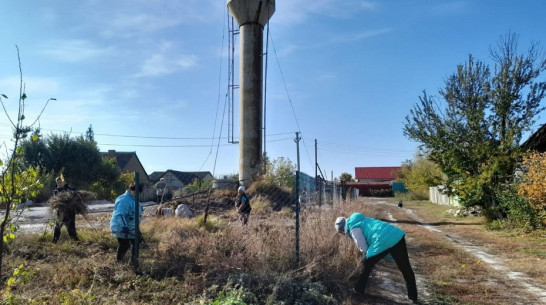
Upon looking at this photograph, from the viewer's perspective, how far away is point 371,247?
5754mm

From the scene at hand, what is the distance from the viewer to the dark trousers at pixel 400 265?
5.76 meters

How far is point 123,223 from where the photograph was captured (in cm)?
655

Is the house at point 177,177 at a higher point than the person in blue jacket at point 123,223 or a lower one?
higher

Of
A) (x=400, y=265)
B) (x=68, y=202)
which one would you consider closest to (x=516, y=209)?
(x=400, y=265)

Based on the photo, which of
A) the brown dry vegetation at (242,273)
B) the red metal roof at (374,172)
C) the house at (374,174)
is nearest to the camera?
the brown dry vegetation at (242,273)

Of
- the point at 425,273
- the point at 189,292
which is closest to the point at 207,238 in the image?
the point at 189,292

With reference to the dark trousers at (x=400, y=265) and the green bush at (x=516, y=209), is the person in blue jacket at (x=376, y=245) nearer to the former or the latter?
the dark trousers at (x=400, y=265)

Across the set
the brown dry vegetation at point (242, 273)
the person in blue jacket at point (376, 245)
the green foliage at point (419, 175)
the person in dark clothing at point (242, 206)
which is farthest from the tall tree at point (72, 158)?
the person in blue jacket at point (376, 245)

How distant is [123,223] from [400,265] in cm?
422

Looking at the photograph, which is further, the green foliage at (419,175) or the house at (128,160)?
the house at (128,160)

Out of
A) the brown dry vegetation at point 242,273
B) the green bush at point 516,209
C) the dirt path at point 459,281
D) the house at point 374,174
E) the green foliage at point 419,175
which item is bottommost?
the dirt path at point 459,281

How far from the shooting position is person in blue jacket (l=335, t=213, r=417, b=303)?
573 cm

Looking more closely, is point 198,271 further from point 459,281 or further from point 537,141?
point 537,141

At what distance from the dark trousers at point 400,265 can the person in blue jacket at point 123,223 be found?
352 centimetres
